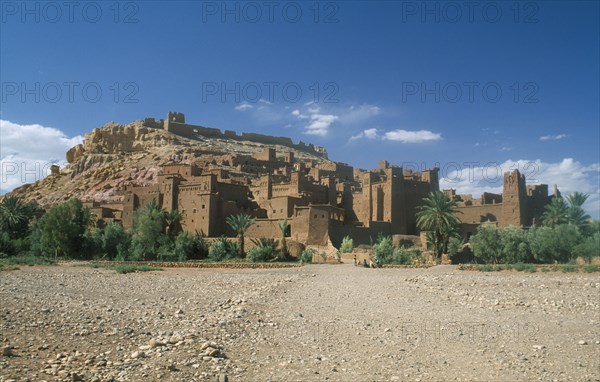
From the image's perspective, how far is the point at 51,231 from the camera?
145 ft

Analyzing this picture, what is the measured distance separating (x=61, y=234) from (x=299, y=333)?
125 feet

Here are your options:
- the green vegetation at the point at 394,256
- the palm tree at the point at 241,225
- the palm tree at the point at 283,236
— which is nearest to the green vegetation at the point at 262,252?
the palm tree at the point at 283,236

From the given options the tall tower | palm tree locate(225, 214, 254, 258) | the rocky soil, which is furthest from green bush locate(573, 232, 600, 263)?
palm tree locate(225, 214, 254, 258)

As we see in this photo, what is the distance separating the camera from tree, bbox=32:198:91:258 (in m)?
44.1

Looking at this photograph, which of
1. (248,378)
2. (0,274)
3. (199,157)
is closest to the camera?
(248,378)

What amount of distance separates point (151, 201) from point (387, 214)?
22.5 m

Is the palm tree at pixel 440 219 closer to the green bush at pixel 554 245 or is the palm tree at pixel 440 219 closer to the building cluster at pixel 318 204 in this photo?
the green bush at pixel 554 245

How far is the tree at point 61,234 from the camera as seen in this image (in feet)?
145

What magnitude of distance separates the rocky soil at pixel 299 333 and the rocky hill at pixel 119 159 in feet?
162

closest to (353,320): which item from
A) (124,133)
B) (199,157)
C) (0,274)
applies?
(0,274)

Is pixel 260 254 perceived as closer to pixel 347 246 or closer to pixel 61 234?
pixel 347 246

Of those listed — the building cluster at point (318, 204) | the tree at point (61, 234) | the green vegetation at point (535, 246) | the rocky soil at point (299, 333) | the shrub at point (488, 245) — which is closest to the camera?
the rocky soil at point (299, 333)

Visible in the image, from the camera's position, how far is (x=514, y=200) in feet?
158

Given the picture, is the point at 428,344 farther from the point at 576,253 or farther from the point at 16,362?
the point at 576,253
